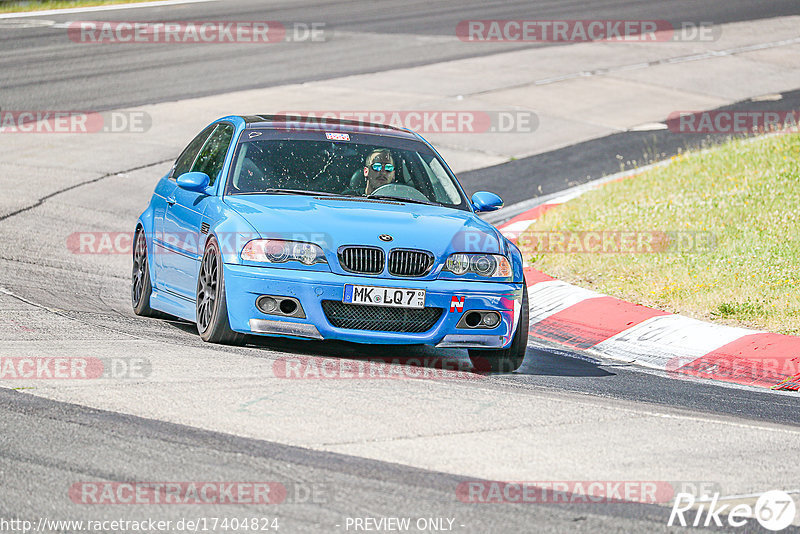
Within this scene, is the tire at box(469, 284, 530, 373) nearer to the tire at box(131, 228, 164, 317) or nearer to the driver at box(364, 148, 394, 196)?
the driver at box(364, 148, 394, 196)

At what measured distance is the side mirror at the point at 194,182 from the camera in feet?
27.9

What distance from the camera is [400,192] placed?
28.8ft

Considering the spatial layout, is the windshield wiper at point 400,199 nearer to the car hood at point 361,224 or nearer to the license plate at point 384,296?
the car hood at point 361,224

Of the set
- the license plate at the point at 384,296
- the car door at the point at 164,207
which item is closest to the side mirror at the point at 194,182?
the car door at the point at 164,207

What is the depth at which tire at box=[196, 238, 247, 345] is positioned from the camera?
7695 millimetres

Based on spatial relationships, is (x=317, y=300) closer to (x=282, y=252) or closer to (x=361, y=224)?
(x=282, y=252)

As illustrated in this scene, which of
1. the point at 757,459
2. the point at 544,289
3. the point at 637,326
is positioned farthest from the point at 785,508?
the point at 544,289

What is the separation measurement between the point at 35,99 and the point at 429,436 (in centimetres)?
1595

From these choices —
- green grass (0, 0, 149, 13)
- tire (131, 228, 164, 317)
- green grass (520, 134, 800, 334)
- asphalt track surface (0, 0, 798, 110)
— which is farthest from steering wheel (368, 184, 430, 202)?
green grass (0, 0, 149, 13)

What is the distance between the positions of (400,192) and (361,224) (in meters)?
A: 1.06

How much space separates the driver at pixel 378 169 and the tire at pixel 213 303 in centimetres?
134

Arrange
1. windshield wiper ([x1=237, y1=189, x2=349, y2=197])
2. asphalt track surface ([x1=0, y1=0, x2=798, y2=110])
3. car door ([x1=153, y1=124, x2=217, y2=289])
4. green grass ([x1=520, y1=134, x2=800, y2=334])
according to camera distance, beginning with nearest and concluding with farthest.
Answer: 1. windshield wiper ([x1=237, y1=189, x2=349, y2=197])
2. car door ([x1=153, y1=124, x2=217, y2=289])
3. green grass ([x1=520, y1=134, x2=800, y2=334])
4. asphalt track surface ([x1=0, y1=0, x2=798, y2=110])

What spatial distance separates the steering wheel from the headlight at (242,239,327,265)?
1.22 meters

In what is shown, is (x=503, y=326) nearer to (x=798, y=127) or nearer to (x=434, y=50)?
(x=798, y=127)
